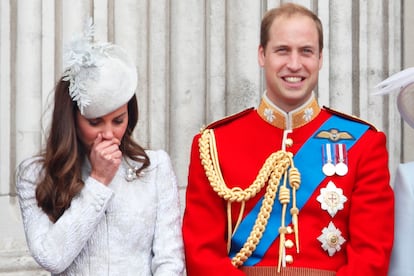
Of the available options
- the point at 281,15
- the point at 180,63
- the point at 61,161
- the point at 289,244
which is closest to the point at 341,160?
the point at 289,244

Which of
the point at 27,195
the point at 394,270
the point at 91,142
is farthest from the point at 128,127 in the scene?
the point at 394,270

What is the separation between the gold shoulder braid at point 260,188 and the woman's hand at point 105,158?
37 cm

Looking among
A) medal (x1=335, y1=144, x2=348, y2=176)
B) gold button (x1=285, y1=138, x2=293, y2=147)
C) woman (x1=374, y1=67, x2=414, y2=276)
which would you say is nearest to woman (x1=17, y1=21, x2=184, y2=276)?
gold button (x1=285, y1=138, x2=293, y2=147)

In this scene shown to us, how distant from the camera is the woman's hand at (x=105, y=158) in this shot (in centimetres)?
322

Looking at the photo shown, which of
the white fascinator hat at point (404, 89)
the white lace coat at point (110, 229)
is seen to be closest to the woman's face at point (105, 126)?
the white lace coat at point (110, 229)

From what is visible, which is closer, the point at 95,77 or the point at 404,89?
the point at 95,77

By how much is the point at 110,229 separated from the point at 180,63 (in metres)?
2.06

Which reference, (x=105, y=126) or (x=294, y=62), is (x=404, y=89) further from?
(x=105, y=126)

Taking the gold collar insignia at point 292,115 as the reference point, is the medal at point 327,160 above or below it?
below

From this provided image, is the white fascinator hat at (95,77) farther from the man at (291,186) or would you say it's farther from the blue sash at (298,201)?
the blue sash at (298,201)

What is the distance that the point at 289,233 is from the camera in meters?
3.41

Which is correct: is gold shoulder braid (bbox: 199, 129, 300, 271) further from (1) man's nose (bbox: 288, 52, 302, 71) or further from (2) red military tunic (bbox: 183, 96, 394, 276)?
(1) man's nose (bbox: 288, 52, 302, 71)

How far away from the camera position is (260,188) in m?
3.45

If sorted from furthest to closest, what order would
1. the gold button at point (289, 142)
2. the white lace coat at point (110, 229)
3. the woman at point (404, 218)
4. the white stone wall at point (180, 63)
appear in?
the white stone wall at point (180, 63) < the gold button at point (289, 142) < the woman at point (404, 218) < the white lace coat at point (110, 229)
